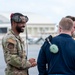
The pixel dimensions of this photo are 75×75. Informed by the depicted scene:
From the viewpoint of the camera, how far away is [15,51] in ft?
→ 13.3

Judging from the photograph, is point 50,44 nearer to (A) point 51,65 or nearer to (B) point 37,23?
(A) point 51,65

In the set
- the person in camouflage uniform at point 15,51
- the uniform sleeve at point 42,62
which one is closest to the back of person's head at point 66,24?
the uniform sleeve at point 42,62

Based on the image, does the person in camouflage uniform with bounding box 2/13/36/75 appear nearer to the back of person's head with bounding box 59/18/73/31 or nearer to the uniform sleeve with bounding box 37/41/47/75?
the uniform sleeve with bounding box 37/41/47/75

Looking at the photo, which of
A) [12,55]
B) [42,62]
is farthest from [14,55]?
[42,62]

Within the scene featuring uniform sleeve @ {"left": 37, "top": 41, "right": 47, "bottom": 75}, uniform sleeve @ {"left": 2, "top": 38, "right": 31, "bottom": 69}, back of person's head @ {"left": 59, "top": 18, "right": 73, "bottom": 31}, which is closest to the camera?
back of person's head @ {"left": 59, "top": 18, "right": 73, "bottom": 31}

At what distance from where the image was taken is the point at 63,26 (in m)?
3.61

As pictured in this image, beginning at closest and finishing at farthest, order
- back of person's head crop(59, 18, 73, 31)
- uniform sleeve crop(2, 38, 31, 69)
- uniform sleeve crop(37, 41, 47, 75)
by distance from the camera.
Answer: back of person's head crop(59, 18, 73, 31)
uniform sleeve crop(37, 41, 47, 75)
uniform sleeve crop(2, 38, 31, 69)

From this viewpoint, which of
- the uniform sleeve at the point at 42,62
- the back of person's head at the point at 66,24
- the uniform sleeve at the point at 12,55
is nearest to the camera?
the back of person's head at the point at 66,24

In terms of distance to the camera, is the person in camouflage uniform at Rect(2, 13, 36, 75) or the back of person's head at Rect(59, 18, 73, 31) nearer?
the back of person's head at Rect(59, 18, 73, 31)

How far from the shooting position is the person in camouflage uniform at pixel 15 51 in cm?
402

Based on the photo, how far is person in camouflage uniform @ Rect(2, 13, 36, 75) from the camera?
13.2 feet

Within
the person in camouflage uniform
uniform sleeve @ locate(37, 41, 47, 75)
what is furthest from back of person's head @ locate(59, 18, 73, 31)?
the person in camouflage uniform

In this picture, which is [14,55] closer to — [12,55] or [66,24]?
[12,55]

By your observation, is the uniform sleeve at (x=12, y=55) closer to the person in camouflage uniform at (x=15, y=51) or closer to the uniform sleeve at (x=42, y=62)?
the person in camouflage uniform at (x=15, y=51)
